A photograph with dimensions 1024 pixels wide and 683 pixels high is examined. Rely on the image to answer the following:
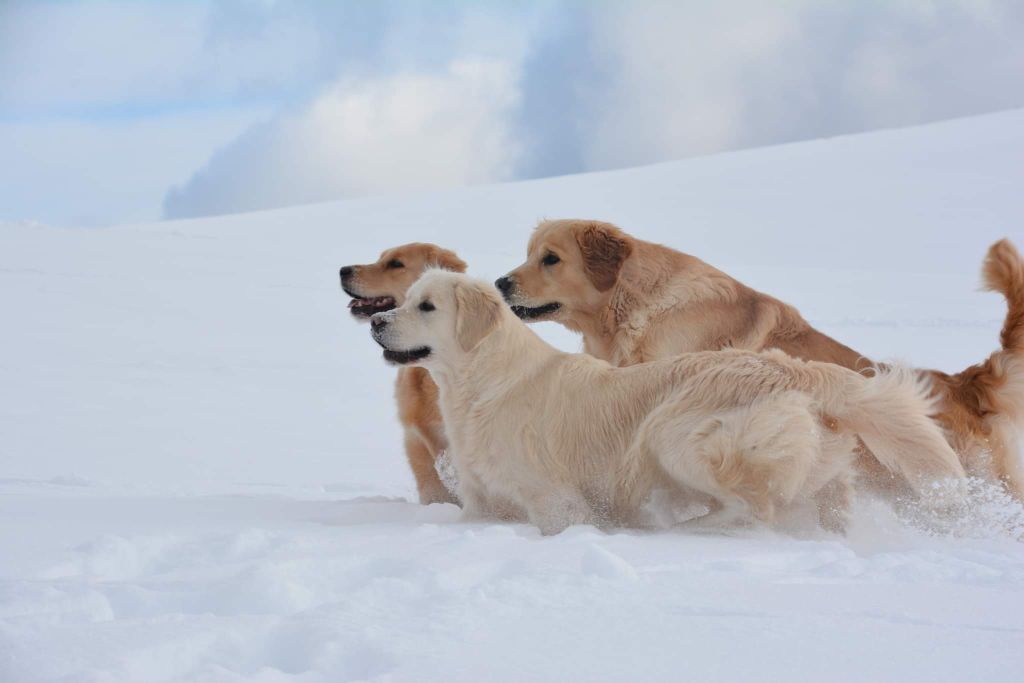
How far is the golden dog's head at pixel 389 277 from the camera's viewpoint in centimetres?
632

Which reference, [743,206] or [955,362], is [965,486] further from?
[743,206]

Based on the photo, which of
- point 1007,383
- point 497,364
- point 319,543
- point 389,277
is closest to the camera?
point 319,543

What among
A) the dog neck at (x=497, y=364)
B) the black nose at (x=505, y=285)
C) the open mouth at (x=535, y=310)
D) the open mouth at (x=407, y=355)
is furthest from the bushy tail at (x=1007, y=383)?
the open mouth at (x=407, y=355)

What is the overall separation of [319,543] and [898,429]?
2.39 meters

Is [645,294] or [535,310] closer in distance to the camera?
[645,294]

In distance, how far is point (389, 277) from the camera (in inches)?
249

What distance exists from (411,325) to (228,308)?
10.3 meters

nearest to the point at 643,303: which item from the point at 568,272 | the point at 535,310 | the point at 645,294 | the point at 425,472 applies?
the point at 645,294

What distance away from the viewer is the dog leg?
5723 mm

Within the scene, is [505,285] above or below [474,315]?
above

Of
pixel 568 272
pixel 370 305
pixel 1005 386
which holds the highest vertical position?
pixel 370 305

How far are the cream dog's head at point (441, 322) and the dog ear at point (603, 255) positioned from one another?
860mm

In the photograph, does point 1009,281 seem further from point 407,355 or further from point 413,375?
point 413,375

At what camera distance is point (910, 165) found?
98.1 ft
